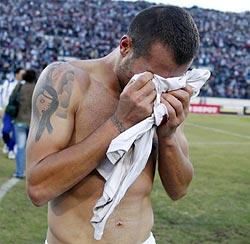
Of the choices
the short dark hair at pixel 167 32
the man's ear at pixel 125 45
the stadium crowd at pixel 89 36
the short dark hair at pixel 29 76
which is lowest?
the stadium crowd at pixel 89 36

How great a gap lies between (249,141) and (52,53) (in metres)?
25.6

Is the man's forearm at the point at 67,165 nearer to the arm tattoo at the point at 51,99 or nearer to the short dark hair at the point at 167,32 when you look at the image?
the arm tattoo at the point at 51,99

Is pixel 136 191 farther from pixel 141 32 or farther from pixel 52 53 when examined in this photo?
pixel 52 53

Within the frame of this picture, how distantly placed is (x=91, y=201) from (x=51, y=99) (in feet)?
1.56

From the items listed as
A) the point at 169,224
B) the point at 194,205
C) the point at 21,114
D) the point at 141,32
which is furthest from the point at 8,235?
the point at 141,32

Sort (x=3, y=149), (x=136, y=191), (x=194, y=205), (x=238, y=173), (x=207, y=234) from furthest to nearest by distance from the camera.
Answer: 1. (x=3, y=149)
2. (x=238, y=173)
3. (x=194, y=205)
4. (x=207, y=234)
5. (x=136, y=191)

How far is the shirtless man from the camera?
2.26 m

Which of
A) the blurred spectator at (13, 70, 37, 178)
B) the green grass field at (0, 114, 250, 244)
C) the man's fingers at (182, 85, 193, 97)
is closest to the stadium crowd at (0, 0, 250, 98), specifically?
the blurred spectator at (13, 70, 37, 178)

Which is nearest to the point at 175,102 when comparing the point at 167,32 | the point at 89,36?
the point at 167,32

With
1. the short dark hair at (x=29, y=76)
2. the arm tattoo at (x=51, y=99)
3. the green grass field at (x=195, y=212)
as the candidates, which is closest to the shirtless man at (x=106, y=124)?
the arm tattoo at (x=51, y=99)

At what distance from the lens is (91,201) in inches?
97.6

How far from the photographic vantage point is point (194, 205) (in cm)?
760

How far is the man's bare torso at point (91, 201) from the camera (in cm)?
246

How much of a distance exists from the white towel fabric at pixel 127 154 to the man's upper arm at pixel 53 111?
23 cm
